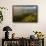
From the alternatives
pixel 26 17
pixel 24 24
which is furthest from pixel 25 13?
pixel 24 24

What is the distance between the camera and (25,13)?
15.8 feet

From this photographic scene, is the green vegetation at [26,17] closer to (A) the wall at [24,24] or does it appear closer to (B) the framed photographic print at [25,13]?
(B) the framed photographic print at [25,13]

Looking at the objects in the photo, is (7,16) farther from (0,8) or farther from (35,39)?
(35,39)

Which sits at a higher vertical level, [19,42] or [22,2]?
[22,2]

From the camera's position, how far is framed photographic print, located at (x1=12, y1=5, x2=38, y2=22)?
4.80 m

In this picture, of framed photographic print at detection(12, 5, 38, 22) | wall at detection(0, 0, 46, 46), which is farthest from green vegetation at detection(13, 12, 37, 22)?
wall at detection(0, 0, 46, 46)

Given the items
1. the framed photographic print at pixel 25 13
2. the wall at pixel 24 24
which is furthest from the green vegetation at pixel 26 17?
the wall at pixel 24 24

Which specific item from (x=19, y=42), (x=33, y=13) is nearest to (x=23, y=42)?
(x=19, y=42)

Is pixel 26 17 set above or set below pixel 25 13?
below

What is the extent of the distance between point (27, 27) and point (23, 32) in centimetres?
20

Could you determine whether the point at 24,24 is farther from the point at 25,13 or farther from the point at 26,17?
the point at 25,13

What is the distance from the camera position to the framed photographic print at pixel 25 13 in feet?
15.8

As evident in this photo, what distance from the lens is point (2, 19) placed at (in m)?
4.86

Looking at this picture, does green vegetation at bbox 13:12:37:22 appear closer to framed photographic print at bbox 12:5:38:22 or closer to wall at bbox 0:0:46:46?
framed photographic print at bbox 12:5:38:22
